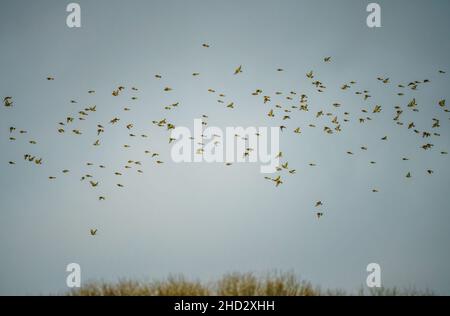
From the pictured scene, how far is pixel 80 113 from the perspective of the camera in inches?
1118

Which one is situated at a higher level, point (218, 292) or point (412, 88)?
point (412, 88)

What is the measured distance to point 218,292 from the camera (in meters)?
21.8
